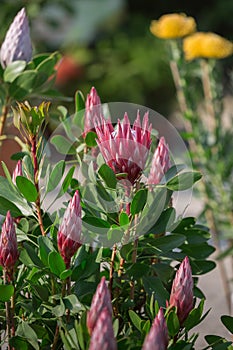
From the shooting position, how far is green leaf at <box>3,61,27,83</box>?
0.86 metres

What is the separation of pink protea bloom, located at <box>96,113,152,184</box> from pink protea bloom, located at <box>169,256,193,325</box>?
96 millimetres

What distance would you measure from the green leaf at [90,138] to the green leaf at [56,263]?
0.17 meters

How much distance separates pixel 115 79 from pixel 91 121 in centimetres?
431

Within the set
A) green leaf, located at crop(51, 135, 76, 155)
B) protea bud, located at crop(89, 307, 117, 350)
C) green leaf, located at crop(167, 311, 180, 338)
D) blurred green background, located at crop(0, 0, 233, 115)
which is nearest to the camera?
protea bud, located at crop(89, 307, 117, 350)

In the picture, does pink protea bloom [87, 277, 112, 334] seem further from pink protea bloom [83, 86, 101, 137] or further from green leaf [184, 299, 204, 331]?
pink protea bloom [83, 86, 101, 137]

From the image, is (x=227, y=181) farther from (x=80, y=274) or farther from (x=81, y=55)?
(x=81, y=55)

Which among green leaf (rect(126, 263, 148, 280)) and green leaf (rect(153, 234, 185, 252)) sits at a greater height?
green leaf (rect(153, 234, 185, 252))

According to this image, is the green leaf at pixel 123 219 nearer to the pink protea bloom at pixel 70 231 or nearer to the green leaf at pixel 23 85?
the pink protea bloom at pixel 70 231

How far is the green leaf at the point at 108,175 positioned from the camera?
0.61 metres

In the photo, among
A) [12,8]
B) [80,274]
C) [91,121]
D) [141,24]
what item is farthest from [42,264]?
[141,24]

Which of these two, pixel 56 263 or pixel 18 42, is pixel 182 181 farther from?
pixel 18 42

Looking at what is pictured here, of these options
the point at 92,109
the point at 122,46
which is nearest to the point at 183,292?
the point at 92,109

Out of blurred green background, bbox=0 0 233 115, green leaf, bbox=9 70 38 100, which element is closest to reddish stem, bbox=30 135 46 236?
green leaf, bbox=9 70 38 100

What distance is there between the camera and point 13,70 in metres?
0.87
